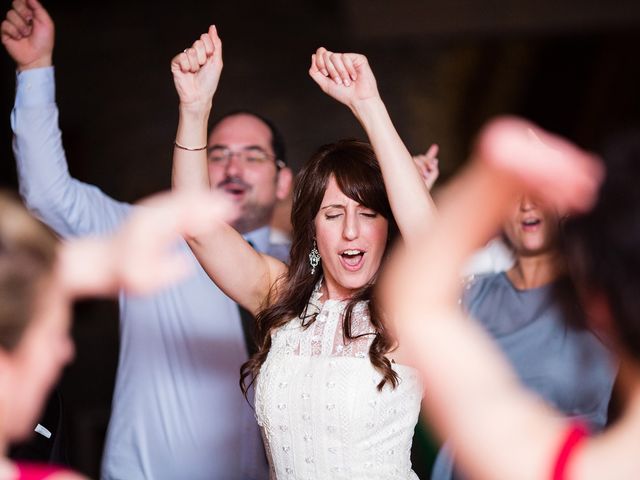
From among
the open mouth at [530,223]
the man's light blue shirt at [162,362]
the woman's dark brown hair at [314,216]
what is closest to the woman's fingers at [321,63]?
the woman's dark brown hair at [314,216]

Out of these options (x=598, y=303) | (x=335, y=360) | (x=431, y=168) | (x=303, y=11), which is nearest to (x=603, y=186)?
(x=598, y=303)

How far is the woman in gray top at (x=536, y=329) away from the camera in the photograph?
2248mm

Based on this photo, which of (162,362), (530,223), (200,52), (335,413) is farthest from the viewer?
(530,223)

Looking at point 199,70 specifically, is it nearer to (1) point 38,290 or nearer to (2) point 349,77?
(2) point 349,77

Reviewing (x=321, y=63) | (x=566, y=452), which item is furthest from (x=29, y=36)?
(x=566, y=452)

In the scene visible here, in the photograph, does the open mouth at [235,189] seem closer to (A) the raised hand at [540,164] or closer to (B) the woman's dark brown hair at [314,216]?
(B) the woman's dark brown hair at [314,216]

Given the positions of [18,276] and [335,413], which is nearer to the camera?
[18,276]

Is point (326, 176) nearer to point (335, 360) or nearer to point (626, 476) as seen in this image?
point (335, 360)

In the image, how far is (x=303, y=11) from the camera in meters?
4.51

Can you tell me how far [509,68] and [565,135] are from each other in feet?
1.56

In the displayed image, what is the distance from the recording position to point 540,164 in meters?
0.84

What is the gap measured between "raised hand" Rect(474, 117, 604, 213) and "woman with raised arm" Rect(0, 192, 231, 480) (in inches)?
16.9

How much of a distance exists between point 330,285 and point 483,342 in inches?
39.4

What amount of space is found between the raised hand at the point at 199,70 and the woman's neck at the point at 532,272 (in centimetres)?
118
